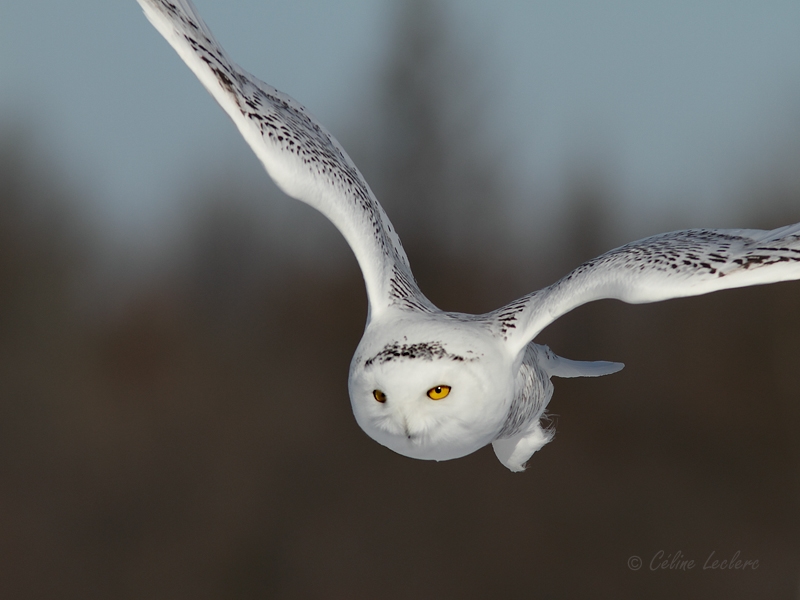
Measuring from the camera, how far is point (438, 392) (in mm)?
1957

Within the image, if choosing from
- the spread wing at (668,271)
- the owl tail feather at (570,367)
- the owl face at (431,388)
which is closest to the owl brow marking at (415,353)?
the owl face at (431,388)

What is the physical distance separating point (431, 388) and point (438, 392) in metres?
0.03

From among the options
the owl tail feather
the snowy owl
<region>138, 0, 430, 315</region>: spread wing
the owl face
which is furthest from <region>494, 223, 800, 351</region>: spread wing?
the owl tail feather

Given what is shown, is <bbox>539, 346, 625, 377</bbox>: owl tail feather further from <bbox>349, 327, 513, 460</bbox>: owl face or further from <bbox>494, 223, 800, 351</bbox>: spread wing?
<bbox>349, 327, 513, 460</bbox>: owl face

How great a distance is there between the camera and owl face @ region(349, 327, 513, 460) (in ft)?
6.29

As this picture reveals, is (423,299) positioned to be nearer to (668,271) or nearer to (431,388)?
(431,388)

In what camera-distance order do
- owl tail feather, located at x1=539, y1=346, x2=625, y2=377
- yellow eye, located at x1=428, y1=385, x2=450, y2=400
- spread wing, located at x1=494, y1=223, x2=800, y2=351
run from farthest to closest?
owl tail feather, located at x1=539, y1=346, x2=625, y2=377 < yellow eye, located at x1=428, y1=385, x2=450, y2=400 < spread wing, located at x1=494, y1=223, x2=800, y2=351

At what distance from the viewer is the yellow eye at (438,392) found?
195 cm

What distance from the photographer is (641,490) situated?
1255cm

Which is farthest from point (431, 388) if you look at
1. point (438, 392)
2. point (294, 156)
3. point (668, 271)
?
point (294, 156)

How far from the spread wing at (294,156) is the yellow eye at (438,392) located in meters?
0.36

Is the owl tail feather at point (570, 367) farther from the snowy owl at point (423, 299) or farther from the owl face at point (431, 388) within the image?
the owl face at point (431, 388)

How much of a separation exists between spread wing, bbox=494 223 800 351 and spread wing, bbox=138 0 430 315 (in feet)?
1.14

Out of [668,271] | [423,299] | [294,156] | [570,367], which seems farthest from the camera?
[570,367]
